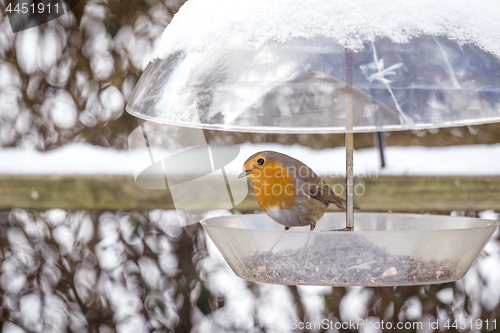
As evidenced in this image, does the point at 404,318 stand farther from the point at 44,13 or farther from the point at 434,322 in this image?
the point at 44,13

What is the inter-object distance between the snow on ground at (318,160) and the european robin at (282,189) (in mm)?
759

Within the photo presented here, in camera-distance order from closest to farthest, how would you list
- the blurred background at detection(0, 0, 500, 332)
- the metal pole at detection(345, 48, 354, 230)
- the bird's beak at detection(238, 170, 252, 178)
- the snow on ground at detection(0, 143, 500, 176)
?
the metal pole at detection(345, 48, 354, 230), the bird's beak at detection(238, 170, 252, 178), the snow on ground at detection(0, 143, 500, 176), the blurred background at detection(0, 0, 500, 332)

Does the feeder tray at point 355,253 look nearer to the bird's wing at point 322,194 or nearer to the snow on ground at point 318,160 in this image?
the bird's wing at point 322,194

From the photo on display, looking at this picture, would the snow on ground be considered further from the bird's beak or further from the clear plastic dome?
the clear plastic dome

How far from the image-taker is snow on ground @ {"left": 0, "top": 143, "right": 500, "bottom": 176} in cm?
184

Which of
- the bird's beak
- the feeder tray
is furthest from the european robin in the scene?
the feeder tray

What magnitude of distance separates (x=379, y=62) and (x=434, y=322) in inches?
62.3

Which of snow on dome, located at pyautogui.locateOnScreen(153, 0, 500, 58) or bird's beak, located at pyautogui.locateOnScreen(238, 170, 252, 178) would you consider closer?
snow on dome, located at pyautogui.locateOnScreen(153, 0, 500, 58)

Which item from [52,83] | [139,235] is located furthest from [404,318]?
[52,83]

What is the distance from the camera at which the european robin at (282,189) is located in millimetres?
1064

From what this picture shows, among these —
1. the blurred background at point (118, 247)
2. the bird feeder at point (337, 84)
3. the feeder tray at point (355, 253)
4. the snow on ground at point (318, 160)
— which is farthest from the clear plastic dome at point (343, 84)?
the blurred background at point (118, 247)

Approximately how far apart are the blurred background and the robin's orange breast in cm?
92

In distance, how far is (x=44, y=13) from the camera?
6.69ft

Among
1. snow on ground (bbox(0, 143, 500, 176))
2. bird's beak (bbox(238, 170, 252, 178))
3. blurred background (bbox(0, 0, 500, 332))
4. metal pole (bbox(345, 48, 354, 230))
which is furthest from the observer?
blurred background (bbox(0, 0, 500, 332))
